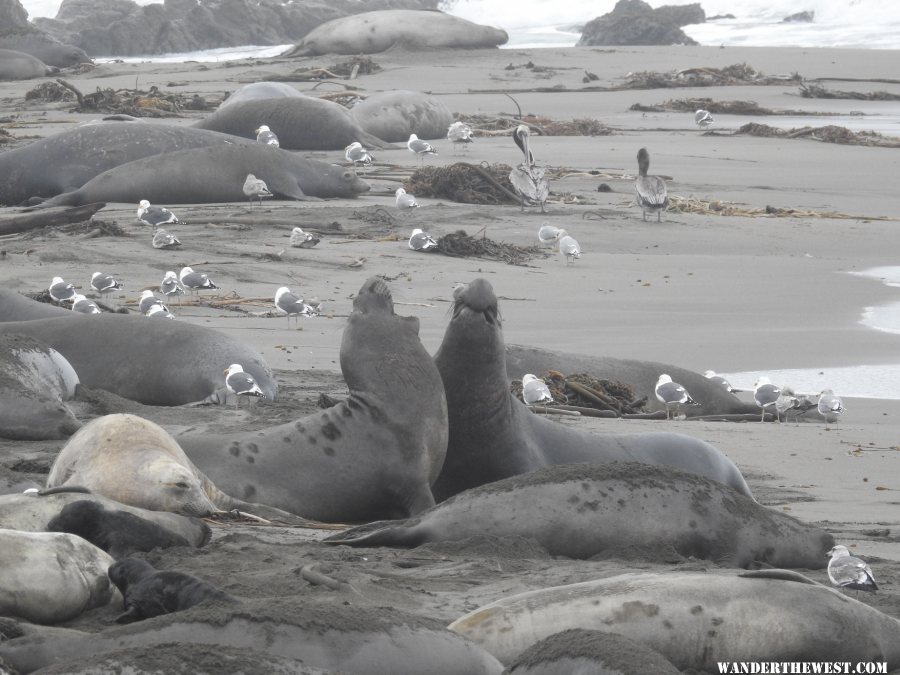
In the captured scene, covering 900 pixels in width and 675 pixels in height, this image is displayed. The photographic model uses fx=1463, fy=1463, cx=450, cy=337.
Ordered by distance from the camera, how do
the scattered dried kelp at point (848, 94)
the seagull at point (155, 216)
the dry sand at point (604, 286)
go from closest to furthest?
the dry sand at point (604, 286) < the seagull at point (155, 216) < the scattered dried kelp at point (848, 94)

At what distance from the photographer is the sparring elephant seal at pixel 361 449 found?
503cm

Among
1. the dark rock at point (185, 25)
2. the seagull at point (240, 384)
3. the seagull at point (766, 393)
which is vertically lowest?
the seagull at point (766, 393)

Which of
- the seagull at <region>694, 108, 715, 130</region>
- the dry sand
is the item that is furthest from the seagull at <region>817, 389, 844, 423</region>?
the seagull at <region>694, 108, 715, 130</region>

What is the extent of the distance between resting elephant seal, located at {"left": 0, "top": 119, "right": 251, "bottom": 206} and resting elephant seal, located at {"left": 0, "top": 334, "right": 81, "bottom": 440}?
6.32 meters

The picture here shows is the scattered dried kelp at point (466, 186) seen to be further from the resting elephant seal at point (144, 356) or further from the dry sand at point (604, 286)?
the resting elephant seal at point (144, 356)

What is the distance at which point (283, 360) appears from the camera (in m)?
7.39

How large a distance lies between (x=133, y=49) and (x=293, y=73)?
13.4m

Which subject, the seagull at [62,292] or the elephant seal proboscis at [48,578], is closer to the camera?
the elephant seal proboscis at [48,578]

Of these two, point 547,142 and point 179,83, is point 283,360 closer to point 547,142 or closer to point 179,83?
point 547,142

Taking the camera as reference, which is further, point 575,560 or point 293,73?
point 293,73

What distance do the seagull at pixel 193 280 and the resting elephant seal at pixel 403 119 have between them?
8.12 meters

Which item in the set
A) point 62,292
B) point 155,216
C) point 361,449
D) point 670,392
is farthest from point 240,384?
point 155,216

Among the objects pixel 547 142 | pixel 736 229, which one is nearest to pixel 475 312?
pixel 736 229

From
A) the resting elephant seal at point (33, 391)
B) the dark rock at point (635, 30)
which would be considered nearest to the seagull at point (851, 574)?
the resting elephant seal at point (33, 391)
